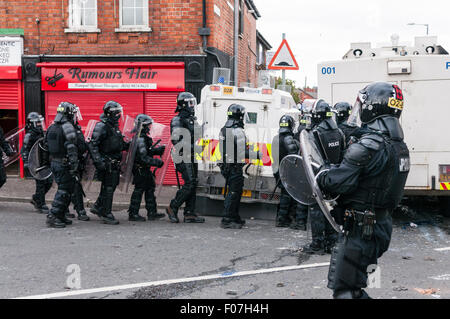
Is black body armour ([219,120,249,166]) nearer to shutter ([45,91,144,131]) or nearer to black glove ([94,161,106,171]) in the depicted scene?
black glove ([94,161,106,171])

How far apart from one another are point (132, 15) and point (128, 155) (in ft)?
18.2

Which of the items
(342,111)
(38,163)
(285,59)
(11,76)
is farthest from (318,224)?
(11,76)

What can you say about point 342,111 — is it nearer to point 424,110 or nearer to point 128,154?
point 424,110

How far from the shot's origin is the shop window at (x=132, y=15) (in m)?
13.5

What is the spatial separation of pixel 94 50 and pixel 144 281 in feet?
30.0

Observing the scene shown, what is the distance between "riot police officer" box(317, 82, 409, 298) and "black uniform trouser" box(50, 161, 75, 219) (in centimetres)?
561

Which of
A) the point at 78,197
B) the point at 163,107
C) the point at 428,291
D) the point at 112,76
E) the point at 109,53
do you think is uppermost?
the point at 109,53

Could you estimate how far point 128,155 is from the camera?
9.34 m

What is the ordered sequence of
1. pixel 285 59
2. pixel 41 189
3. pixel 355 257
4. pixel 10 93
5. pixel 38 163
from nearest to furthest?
pixel 355 257
pixel 38 163
pixel 41 189
pixel 285 59
pixel 10 93

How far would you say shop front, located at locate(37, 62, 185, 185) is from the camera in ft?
43.5

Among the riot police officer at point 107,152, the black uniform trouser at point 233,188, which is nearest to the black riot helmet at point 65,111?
the riot police officer at point 107,152

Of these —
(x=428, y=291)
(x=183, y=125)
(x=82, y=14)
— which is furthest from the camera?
(x=82, y=14)
